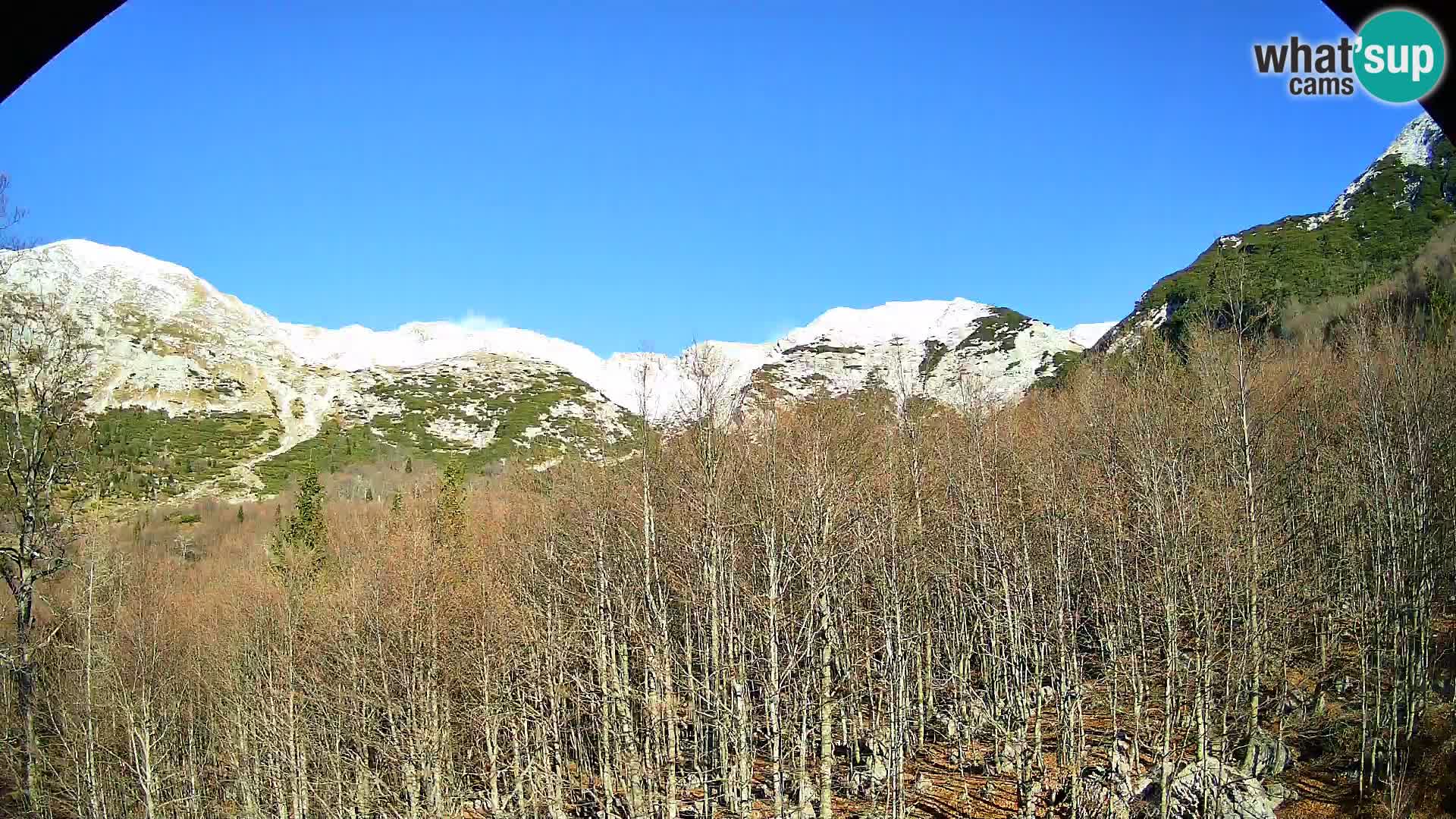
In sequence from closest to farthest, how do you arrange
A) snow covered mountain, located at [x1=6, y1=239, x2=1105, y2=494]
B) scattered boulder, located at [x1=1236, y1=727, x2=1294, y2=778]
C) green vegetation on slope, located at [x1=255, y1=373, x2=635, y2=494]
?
scattered boulder, located at [x1=1236, y1=727, x2=1294, y2=778]
snow covered mountain, located at [x1=6, y1=239, x2=1105, y2=494]
green vegetation on slope, located at [x1=255, y1=373, x2=635, y2=494]

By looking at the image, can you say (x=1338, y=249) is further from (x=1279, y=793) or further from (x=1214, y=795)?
(x=1214, y=795)

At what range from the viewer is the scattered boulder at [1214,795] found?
17391mm

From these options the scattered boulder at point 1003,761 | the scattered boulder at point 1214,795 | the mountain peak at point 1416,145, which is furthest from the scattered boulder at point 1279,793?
the mountain peak at point 1416,145

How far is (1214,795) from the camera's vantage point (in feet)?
55.1

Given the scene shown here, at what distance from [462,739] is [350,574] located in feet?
21.5

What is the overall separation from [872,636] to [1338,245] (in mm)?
80556

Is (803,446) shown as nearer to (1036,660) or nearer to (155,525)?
(1036,660)

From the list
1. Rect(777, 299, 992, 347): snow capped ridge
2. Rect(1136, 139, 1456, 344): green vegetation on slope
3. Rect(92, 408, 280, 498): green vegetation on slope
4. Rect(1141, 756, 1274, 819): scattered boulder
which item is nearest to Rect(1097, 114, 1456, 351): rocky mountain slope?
Rect(1136, 139, 1456, 344): green vegetation on slope

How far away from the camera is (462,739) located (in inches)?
1139

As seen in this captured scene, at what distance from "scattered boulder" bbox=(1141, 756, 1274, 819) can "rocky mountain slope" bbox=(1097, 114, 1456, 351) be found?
4567cm

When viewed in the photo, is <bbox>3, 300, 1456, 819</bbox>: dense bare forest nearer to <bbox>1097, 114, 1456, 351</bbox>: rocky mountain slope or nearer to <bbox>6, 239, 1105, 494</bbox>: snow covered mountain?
<bbox>1097, 114, 1456, 351</bbox>: rocky mountain slope

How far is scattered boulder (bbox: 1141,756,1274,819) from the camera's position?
17.4 meters

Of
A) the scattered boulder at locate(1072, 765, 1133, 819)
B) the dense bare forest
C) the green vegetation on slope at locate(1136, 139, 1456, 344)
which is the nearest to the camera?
the scattered boulder at locate(1072, 765, 1133, 819)

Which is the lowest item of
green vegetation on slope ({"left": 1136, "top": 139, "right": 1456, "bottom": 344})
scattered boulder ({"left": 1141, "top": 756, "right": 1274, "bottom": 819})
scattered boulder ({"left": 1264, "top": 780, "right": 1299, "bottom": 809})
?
scattered boulder ({"left": 1264, "top": 780, "right": 1299, "bottom": 809})
